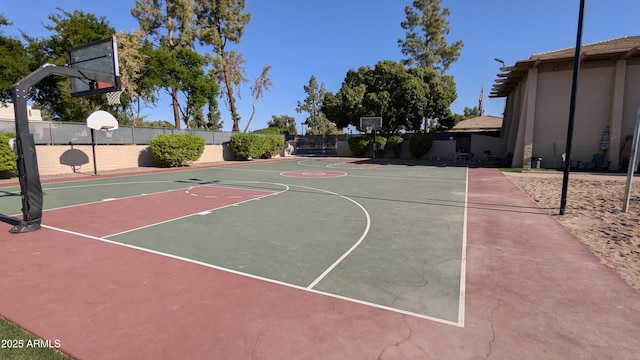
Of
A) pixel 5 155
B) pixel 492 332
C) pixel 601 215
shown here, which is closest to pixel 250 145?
pixel 5 155

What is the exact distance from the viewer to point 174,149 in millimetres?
22344

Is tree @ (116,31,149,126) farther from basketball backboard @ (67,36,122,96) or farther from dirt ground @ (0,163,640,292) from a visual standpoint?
basketball backboard @ (67,36,122,96)

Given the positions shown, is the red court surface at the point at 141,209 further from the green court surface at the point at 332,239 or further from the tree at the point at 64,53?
the tree at the point at 64,53

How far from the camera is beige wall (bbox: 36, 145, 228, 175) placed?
17.3 m

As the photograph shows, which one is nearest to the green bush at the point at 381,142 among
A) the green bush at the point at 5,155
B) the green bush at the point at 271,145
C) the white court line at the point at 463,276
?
the green bush at the point at 271,145

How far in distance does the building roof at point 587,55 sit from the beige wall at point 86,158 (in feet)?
84.7

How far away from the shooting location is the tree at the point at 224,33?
3397 centimetres

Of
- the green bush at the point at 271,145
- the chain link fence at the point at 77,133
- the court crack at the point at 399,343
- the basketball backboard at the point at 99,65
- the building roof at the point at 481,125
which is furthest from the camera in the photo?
the building roof at the point at 481,125

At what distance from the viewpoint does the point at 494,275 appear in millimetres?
4766

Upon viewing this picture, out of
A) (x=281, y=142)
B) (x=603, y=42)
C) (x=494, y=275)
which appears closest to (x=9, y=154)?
(x=494, y=275)

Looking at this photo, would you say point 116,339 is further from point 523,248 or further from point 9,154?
point 9,154

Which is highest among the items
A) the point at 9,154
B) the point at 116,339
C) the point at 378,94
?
the point at 378,94

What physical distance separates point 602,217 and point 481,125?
1294 inches

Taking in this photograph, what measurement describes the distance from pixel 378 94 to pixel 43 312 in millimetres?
33128
